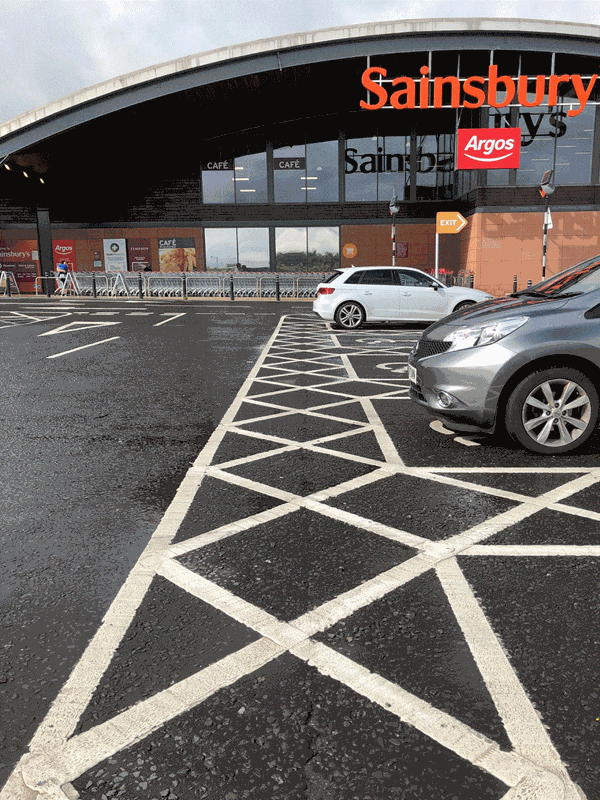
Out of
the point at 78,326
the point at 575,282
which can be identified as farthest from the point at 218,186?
the point at 575,282

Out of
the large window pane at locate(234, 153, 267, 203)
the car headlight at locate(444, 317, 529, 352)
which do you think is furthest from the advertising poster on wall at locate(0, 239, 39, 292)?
the car headlight at locate(444, 317, 529, 352)

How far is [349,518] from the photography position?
3.79 meters

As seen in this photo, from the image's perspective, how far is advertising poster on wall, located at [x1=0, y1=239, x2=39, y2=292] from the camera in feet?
113

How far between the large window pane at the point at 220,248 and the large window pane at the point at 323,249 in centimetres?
404

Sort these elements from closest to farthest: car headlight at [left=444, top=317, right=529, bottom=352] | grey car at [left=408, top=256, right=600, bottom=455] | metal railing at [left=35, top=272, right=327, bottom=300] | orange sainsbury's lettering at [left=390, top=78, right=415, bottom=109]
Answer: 1. grey car at [left=408, top=256, right=600, bottom=455]
2. car headlight at [left=444, top=317, right=529, bottom=352]
3. orange sainsbury's lettering at [left=390, top=78, right=415, bottom=109]
4. metal railing at [left=35, top=272, right=327, bottom=300]

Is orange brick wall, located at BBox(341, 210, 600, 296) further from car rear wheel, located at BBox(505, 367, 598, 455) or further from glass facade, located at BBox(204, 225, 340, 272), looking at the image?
car rear wheel, located at BBox(505, 367, 598, 455)

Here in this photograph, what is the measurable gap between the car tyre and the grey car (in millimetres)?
10079

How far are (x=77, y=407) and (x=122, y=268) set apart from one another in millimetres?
28501

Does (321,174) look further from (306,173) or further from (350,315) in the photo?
(350,315)

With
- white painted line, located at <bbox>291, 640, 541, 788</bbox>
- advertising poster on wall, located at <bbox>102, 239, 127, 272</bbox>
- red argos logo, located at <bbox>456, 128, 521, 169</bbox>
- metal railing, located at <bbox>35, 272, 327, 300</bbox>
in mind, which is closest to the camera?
white painted line, located at <bbox>291, 640, 541, 788</bbox>

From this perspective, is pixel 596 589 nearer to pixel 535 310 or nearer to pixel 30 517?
pixel 535 310

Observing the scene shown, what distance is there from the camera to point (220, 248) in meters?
33.1

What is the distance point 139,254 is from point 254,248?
6279mm

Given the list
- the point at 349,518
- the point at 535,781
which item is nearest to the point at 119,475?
the point at 349,518
